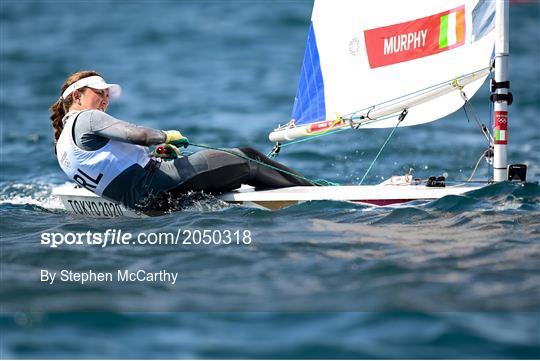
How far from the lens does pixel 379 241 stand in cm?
493

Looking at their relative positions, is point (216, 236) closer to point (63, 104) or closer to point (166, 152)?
point (166, 152)

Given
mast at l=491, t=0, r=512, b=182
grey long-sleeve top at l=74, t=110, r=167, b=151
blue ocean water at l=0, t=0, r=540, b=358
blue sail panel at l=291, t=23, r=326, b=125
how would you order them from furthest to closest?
blue sail panel at l=291, t=23, r=326, b=125
mast at l=491, t=0, r=512, b=182
grey long-sleeve top at l=74, t=110, r=167, b=151
blue ocean water at l=0, t=0, r=540, b=358

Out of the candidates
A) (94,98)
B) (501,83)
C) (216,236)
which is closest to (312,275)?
(216,236)

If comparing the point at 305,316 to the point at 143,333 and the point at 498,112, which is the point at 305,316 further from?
the point at 498,112

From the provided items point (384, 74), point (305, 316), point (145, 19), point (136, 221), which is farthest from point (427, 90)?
point (145, 19)

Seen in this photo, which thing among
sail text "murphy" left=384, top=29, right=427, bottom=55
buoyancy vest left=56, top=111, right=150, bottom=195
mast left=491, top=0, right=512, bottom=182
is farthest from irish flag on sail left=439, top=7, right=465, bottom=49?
buoyancy vest left=56, top=111, right=150, bottom=195

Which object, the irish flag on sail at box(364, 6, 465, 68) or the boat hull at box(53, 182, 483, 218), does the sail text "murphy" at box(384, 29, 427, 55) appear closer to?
the irish flag on sail at box(364, 6, 465, 68)

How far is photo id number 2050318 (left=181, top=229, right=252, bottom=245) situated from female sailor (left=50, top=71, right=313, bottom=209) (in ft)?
1.65

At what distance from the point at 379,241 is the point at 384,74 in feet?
5.25

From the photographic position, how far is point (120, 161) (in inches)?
221

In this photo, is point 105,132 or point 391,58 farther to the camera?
point 391,58

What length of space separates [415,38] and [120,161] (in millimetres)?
2116

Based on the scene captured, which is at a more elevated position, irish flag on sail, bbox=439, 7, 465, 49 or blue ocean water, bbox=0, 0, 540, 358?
irish flag on sail, bbox=439, 7, 465, 49

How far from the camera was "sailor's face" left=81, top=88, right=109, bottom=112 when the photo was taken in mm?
5699
